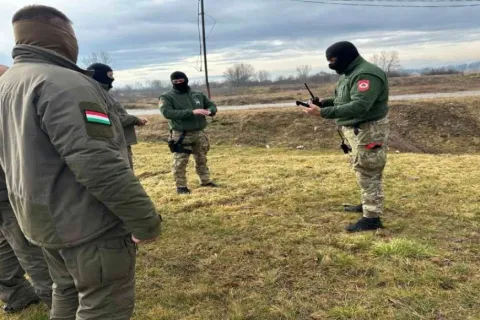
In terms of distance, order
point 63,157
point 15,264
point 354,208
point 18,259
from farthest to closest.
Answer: point 354,208, point 15,264, point 18,259, point 63,157

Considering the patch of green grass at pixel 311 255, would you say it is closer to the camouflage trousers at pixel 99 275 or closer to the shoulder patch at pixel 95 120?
the camouflage trousers at pixel 99 275

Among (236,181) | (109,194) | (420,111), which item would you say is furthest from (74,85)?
(420,111)

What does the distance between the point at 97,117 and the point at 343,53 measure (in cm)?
309

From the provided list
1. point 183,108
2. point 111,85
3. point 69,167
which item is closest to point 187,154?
point 183,108

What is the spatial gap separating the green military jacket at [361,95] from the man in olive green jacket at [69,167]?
2.68 meters

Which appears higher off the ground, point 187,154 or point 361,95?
point 361,95

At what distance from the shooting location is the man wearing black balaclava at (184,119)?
6078mm

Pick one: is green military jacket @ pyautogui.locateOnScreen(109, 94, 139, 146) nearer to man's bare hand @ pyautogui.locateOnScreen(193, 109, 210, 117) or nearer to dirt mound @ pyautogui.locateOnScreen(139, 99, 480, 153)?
man's bare hand @ pyautogui.locateOnScreen(193, 109, 210, 117)

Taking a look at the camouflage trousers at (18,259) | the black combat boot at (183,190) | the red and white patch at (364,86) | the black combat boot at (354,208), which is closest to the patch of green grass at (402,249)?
the black combat boot at (354,208)

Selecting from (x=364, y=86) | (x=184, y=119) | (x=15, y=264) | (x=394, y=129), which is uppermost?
(x=364, y=86)

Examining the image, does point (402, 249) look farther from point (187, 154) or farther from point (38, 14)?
point (187, 154)

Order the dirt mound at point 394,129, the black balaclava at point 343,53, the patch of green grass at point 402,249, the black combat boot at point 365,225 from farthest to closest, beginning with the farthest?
1. the dirt mound at point 394,129
2. the black combat boot at point 365,225
3. the black balaclava at point 343,53
4. the patch of green grass at point 402,249

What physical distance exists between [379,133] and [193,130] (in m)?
3.07

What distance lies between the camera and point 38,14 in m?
1.83
